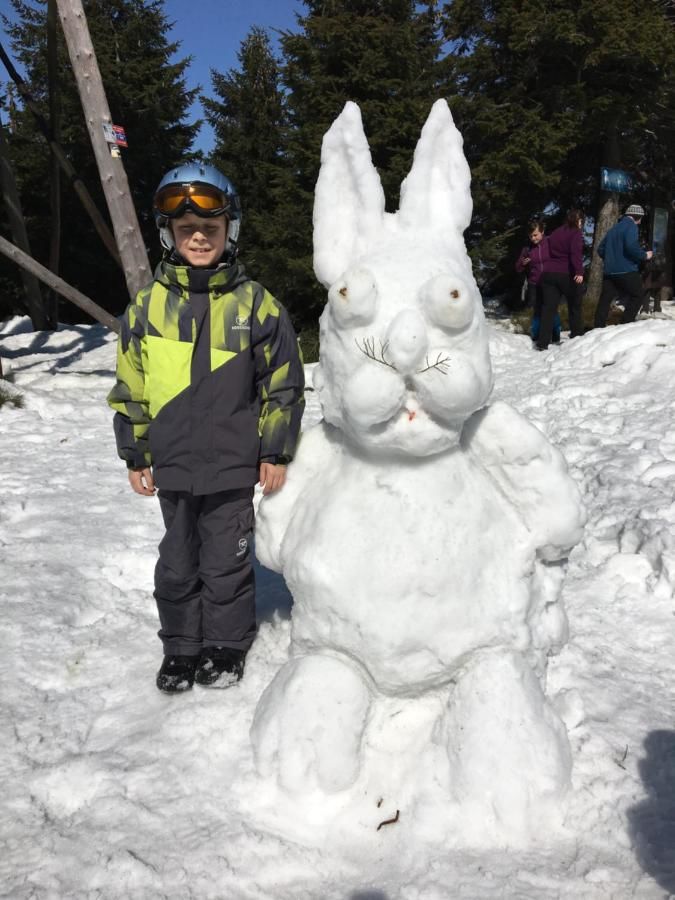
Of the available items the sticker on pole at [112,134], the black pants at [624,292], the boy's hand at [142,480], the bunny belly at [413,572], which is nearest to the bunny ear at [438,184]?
the bunny belly at [413,572]

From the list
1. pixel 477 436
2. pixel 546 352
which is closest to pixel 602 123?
pixel 546 352

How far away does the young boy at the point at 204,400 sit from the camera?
219 centimetres

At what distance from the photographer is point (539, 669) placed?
76.3 inches

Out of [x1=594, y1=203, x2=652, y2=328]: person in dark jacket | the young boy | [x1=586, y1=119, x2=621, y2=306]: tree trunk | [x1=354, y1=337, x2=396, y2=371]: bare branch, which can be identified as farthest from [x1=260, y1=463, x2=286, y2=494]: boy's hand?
[x1=586, y1=119, x2=621, y2=306]: tree trunk

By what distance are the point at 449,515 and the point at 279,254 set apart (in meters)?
8.69

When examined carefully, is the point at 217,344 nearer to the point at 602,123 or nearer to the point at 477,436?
the point at 477,436

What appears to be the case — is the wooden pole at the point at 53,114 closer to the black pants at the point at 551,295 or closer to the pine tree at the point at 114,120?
the pine tree at the point at 114,120

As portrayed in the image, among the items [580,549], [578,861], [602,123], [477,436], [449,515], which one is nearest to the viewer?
[578,861]

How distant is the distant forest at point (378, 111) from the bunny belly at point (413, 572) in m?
8.05

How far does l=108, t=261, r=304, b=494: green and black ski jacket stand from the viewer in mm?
2182

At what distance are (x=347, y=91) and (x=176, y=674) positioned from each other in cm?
978

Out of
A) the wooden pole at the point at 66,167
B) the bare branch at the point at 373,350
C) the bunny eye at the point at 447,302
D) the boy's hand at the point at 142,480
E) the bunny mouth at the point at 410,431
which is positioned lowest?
the boy's hand at the point at 142,480

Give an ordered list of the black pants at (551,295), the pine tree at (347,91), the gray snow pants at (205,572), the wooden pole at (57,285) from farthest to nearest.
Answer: the pine tree at (347,91), the black pants at (551,295), the wooden pole at (57,285), the gray snow pants at (205,572)

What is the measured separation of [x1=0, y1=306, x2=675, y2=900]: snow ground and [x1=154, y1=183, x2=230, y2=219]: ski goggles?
1.54m
